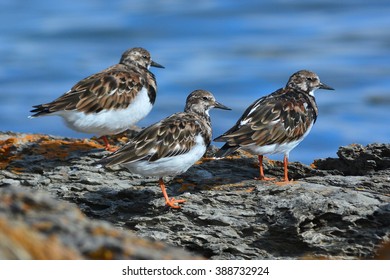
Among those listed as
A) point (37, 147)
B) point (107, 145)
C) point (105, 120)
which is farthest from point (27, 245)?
point (105, 120)

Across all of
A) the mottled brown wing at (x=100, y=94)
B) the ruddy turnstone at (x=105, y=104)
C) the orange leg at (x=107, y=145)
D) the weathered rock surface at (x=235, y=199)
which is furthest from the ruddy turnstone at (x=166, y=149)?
the mottled brown wing at (x=100, y=94)

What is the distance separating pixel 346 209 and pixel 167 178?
6.10 feet

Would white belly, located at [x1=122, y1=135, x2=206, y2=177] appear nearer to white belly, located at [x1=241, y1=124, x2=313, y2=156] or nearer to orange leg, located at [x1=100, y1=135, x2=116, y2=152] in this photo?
white belly, located at [x1=241, y1=124, x2=313, y2=156]

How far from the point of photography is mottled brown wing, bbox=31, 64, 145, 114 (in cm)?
825

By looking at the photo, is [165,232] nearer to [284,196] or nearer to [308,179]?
[284,196]

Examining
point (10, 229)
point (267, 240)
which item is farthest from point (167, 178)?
point (10, 229)

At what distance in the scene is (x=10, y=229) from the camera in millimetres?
3393

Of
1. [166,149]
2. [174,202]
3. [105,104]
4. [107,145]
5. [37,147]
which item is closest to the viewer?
[174,202]

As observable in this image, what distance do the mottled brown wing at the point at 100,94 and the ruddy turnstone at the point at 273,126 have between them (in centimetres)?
130

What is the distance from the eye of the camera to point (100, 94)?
8.38 metres

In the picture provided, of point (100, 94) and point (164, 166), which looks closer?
point (164, 166)

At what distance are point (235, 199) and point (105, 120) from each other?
Answer: 7.25ft

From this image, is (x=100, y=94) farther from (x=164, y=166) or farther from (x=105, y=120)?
(x=164, y=166)

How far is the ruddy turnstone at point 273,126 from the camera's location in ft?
24.0
